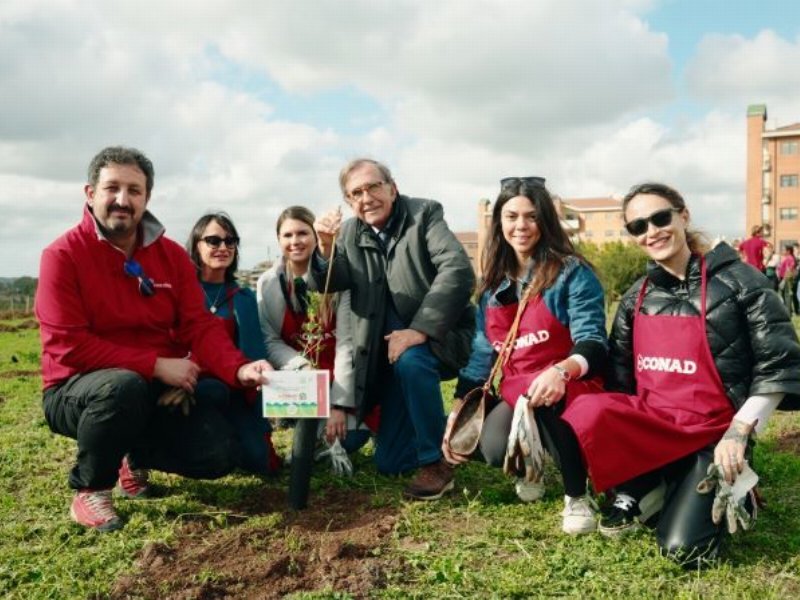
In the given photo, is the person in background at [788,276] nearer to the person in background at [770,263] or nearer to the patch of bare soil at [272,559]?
the person in background at [770,263]

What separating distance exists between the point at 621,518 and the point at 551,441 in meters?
0.51

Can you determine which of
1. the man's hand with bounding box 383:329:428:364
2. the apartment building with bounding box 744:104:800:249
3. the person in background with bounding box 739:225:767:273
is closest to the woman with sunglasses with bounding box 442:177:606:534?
the man's hand with bounding box 383:329:428:364

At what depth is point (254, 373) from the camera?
3.98 m

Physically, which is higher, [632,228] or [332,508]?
[632,228]

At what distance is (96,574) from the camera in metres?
3.17

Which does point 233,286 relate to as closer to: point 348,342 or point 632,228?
point 348,342

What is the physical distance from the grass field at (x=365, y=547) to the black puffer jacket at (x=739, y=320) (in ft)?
2.70

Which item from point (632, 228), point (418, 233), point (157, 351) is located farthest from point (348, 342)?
point (632, 228)

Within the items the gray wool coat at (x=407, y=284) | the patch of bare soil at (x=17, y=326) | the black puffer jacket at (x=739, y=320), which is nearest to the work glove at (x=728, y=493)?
the black puffer jacket at (x=739, y=320)

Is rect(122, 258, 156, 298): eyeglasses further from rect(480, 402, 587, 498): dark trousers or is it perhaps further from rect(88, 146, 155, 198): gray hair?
rect(480, 402, 587, 498): dark trousers

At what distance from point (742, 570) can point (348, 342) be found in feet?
8.42

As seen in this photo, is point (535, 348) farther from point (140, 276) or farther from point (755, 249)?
point (755, 249)

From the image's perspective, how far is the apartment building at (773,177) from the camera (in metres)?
62.2

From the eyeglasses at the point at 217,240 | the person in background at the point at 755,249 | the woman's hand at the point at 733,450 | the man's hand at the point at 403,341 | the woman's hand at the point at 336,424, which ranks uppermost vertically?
the person in background at the point at 755,249
